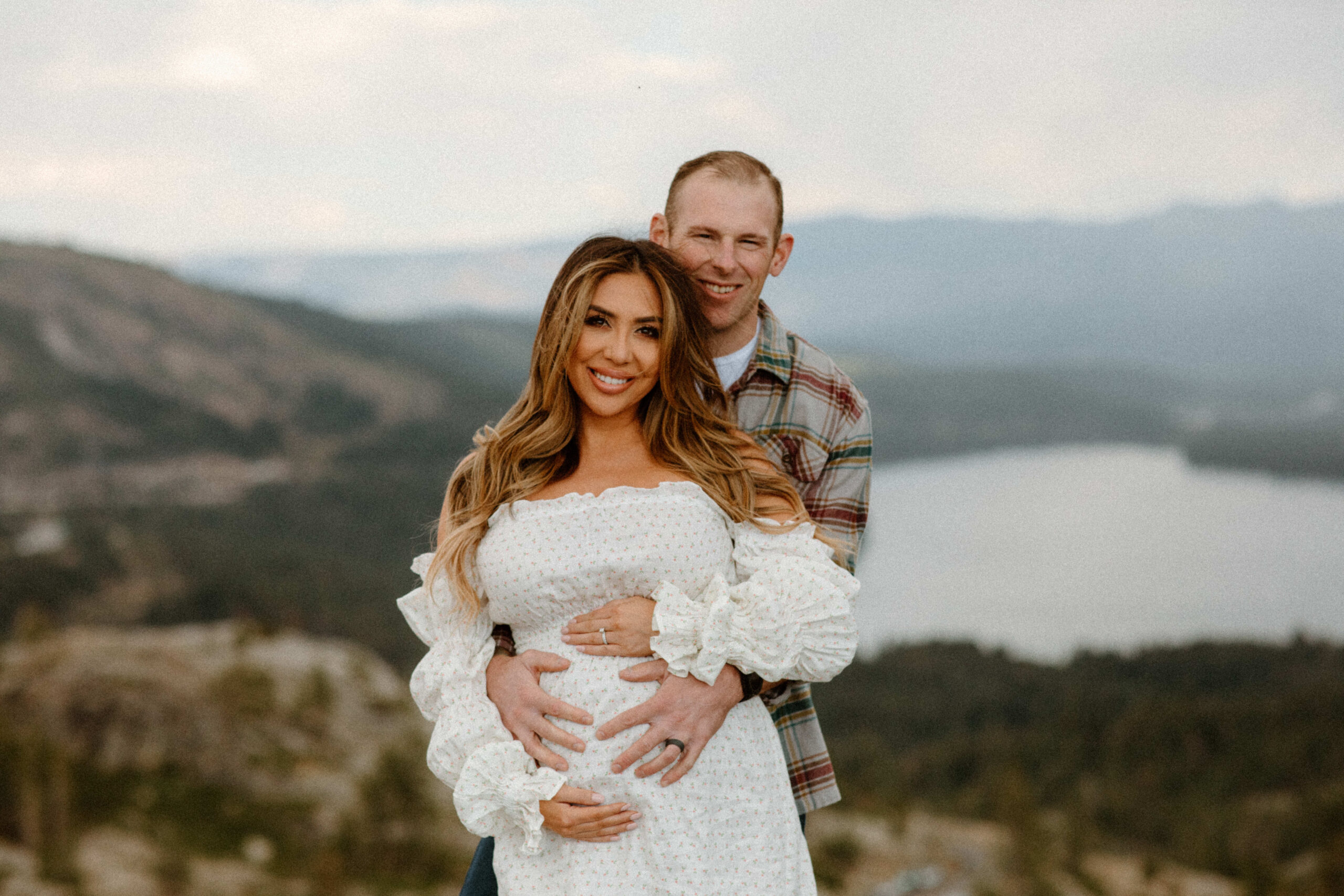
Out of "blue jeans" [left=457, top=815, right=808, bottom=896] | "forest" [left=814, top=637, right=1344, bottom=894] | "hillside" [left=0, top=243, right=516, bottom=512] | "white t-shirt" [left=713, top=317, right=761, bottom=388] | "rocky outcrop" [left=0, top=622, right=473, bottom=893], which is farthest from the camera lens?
"hillside" [left=0, top=243, right=516, bottom=512]

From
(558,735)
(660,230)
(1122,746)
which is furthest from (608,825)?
(1122,746)

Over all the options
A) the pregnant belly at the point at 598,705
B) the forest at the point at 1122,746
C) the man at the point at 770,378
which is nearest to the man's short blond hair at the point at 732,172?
the man at the point at 770,378

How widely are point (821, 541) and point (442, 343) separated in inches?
5408

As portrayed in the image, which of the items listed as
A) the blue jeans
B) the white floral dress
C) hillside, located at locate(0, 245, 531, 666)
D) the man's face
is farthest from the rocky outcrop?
hillside, located at locate(0, 245, 531, 666)

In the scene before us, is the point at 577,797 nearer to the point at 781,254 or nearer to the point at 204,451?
the point at 781,254

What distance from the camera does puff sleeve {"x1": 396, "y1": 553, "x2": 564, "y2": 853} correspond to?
1.99 meters

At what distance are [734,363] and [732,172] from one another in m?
0.41

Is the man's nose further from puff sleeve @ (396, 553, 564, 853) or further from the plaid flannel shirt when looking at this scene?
puff sleeve @ (396, 553, 564, 853)

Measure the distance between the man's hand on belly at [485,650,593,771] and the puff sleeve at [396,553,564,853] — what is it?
2cm

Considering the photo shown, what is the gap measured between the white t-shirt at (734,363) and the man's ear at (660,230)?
11.0 inches

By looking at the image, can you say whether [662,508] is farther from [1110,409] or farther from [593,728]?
[1110,409]

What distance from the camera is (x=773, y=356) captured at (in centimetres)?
241

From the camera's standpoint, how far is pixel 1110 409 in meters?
150

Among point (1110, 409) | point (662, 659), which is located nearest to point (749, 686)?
point (662, 659)
